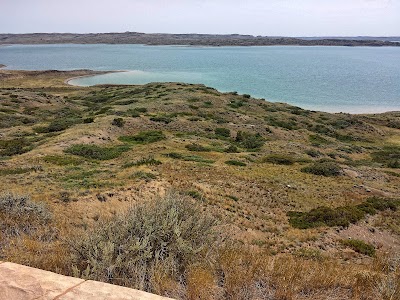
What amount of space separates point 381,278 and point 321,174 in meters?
19.8

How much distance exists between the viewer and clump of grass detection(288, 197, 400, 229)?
1566 cm

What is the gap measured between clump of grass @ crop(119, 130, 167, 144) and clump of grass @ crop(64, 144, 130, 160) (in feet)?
11.5

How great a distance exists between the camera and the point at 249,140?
3616cm

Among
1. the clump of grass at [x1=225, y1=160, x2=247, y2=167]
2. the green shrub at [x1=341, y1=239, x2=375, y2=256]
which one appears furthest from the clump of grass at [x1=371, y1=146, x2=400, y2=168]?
the green shrub at [x1=341, y1=239, x2=375, y2=256]

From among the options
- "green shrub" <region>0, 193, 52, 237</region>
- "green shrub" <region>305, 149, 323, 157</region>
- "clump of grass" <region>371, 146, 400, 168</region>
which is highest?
"green shrub" <region>0, 193, 52, 237</region>

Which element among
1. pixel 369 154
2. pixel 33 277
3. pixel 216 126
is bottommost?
pixel 369 154

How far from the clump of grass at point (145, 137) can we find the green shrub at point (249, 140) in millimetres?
8929

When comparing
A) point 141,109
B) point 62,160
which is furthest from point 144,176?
point 141,109

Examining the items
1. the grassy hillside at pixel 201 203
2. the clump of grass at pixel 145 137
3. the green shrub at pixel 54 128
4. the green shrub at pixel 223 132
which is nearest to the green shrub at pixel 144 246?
the grassy hillside at pixel 201 203

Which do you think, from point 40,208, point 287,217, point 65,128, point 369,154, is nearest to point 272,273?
point 40,208

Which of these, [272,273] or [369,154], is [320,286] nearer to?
[272,273]

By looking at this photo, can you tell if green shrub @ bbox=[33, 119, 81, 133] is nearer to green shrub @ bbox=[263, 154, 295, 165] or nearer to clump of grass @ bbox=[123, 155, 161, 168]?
clump of grass @ bbox=[123, 155, 161, 168]

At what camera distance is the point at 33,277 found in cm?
464

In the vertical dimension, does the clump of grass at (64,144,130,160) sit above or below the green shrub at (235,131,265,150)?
above
